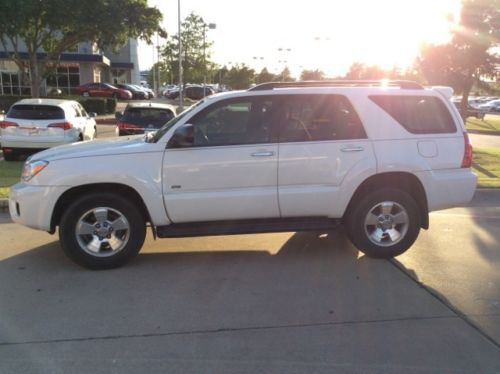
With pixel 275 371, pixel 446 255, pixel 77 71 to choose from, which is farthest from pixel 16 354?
pixel 77 71

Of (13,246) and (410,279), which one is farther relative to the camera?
(13,246)

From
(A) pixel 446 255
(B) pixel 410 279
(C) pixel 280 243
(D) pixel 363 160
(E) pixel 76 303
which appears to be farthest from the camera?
(C) pixel 280 243

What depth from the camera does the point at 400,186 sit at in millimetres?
5836

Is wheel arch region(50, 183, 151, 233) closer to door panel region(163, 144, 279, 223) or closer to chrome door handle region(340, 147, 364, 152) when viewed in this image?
door panel region(163, 144, 279, 223)

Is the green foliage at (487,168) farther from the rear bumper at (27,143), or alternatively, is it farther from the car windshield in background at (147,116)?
the rear bumper at (27,143)

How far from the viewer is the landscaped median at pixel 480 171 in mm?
9633

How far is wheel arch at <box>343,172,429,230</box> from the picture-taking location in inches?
225

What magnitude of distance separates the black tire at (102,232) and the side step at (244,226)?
293mm

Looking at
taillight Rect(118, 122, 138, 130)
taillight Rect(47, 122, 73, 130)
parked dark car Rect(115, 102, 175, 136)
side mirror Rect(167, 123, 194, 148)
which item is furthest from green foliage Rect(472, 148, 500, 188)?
taillight Rect(47, 122, 73, 130)

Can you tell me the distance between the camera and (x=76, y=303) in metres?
4.56

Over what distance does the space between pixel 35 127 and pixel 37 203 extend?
7617 mm

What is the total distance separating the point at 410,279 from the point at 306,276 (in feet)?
3.31

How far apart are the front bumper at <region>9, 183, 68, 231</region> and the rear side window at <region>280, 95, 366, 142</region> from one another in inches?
94.2

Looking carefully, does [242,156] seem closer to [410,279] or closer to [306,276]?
[306,276]
